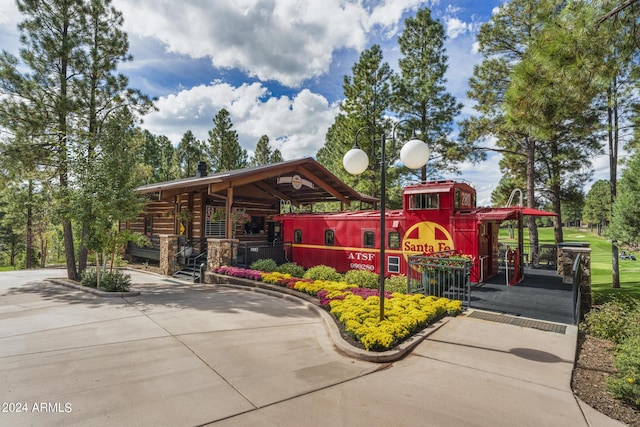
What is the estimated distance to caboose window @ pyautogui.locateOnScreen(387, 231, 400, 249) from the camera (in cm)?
1236

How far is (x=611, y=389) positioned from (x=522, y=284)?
24.6 ft

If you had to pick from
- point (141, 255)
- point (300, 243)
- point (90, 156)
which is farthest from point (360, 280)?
point (141, 255)

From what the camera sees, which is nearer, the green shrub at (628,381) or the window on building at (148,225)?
the green shrub at (628,381)

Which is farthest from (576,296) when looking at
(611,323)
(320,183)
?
(320,183)

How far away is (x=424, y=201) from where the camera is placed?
1159 cm

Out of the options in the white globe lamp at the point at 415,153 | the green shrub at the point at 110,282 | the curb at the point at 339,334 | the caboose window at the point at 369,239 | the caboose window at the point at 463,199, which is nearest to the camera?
the curb at the point at 339,334

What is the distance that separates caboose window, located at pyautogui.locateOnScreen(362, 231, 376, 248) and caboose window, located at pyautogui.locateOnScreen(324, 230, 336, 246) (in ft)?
5.32

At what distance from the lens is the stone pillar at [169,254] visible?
48.9ft

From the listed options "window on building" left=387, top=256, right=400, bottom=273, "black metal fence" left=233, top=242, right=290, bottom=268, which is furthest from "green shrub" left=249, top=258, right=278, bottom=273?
"window on building" left=387, top=256, right=400, bottom=273

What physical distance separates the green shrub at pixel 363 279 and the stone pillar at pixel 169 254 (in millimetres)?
8776

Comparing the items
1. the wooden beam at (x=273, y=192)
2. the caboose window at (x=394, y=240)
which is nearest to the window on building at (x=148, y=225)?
the wooden beam at (x=273, y=192)

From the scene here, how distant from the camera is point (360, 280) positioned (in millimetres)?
10836

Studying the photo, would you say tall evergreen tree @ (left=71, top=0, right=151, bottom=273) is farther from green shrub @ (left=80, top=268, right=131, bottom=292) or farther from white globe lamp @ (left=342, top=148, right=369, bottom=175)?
white globe lamp @ (left=342, top=148, right=369, bottom=175)

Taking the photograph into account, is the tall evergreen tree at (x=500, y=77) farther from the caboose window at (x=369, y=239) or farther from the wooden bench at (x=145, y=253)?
the wooden bench at (x=145, y=253)
